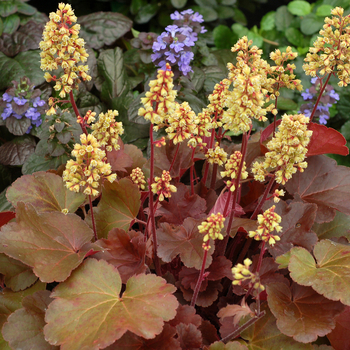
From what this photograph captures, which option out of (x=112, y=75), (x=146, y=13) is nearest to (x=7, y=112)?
(x=112, y=75)

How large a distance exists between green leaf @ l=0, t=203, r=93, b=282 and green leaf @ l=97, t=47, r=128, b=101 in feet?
4.23

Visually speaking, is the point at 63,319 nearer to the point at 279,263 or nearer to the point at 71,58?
the point at 279,263

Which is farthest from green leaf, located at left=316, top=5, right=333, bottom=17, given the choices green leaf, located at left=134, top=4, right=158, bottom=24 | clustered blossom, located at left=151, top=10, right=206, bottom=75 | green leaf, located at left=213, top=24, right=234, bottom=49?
clustered blossom, located at left=151, top=10, right=206, bottom=75

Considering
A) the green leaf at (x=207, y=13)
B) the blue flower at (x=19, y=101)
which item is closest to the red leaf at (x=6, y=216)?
the blue flower at (x=19, y=101)

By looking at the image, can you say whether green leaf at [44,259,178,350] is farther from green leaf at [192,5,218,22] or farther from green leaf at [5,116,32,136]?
green leaf at [192,5,218,22]

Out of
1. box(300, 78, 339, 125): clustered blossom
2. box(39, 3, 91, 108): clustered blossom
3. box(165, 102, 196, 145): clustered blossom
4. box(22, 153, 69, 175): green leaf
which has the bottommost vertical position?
box(22, 153, 69, 175): green leaf

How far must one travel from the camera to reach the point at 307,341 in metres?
1.03

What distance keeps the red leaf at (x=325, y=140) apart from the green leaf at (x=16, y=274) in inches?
42.4

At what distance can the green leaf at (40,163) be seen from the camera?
189cm

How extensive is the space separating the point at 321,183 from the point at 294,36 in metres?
2.16

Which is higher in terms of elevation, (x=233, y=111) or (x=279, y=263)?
(x=233, y=111)

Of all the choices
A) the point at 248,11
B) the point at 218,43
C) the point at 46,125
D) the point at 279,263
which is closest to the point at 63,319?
the point at 279,263

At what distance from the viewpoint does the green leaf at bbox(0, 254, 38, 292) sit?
1.27 m

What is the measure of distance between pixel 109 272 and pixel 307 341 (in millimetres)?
568
